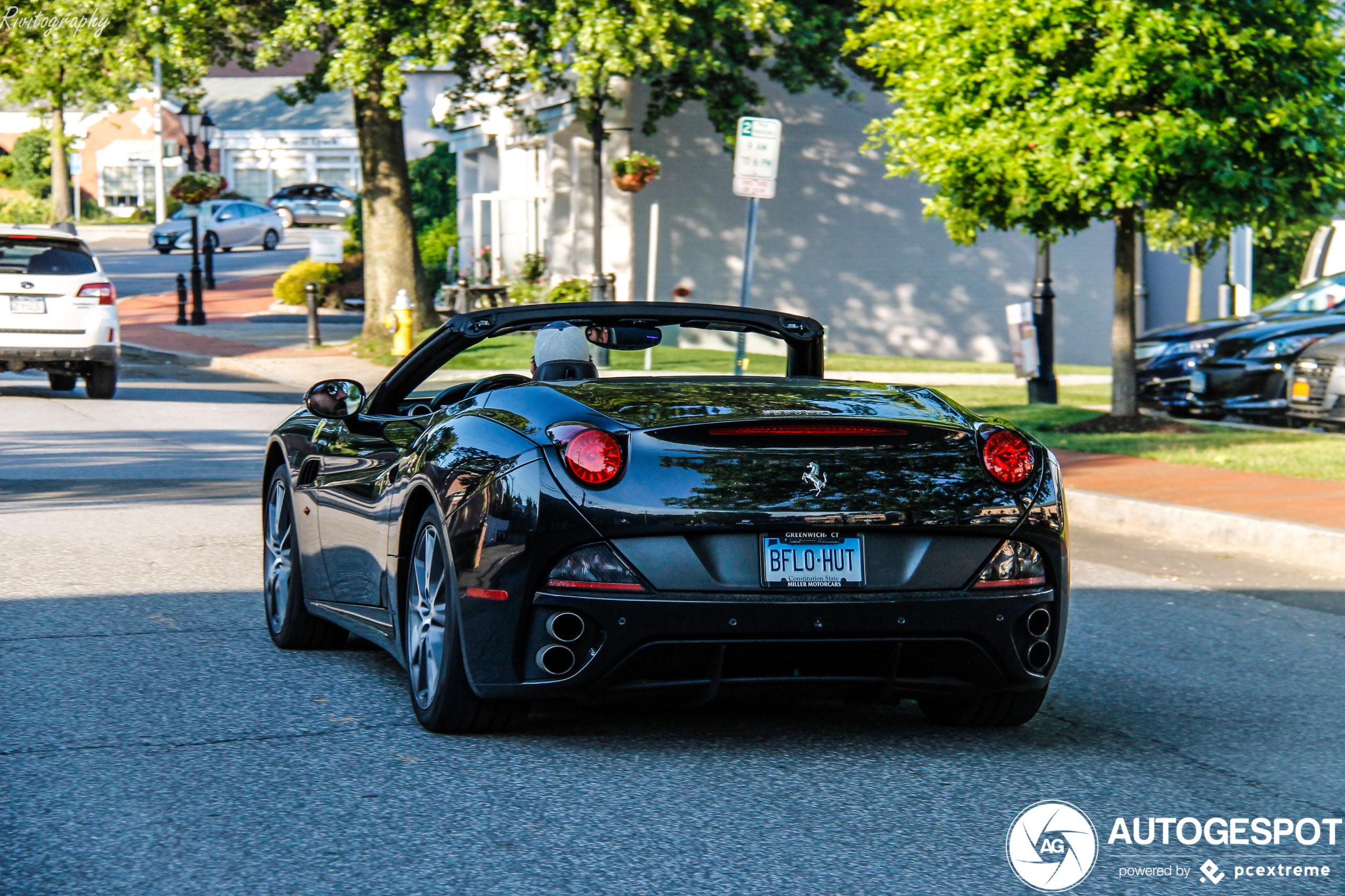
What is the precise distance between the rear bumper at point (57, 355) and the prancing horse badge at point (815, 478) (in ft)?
51.6

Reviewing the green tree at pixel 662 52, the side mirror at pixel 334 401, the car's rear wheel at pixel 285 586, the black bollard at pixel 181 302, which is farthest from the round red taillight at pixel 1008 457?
the black bollard at pixel 181 302

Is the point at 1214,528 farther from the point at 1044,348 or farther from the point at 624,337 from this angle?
the point at 1044,348

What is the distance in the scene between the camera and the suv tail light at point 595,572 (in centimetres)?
479

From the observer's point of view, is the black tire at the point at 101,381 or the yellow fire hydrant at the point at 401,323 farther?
the yellow fire hydrant at the point at 401,323

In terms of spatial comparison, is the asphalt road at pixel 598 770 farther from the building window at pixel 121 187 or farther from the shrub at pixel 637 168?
the building window at pixel 121 187

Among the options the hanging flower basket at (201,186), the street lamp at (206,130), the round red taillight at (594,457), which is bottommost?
the round red taillight at (594,457)

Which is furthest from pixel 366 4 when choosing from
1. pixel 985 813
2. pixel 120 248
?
pixel 120 248

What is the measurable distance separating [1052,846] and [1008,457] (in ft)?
4.30

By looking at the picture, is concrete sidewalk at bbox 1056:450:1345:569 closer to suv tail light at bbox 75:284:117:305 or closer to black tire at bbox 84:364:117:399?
suv tail light at bbox 75:284:117:305

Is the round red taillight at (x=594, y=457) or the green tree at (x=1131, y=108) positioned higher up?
the green tree at (x=1131, y=108)

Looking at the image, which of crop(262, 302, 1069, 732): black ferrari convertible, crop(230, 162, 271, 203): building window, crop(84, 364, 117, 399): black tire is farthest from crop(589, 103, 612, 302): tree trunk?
crop(230, 162, 271, 203): building window

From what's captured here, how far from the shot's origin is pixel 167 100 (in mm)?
92562

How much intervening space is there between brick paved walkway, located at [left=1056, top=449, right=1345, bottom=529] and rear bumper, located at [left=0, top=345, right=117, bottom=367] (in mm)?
10776

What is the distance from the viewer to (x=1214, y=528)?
34.6ft
